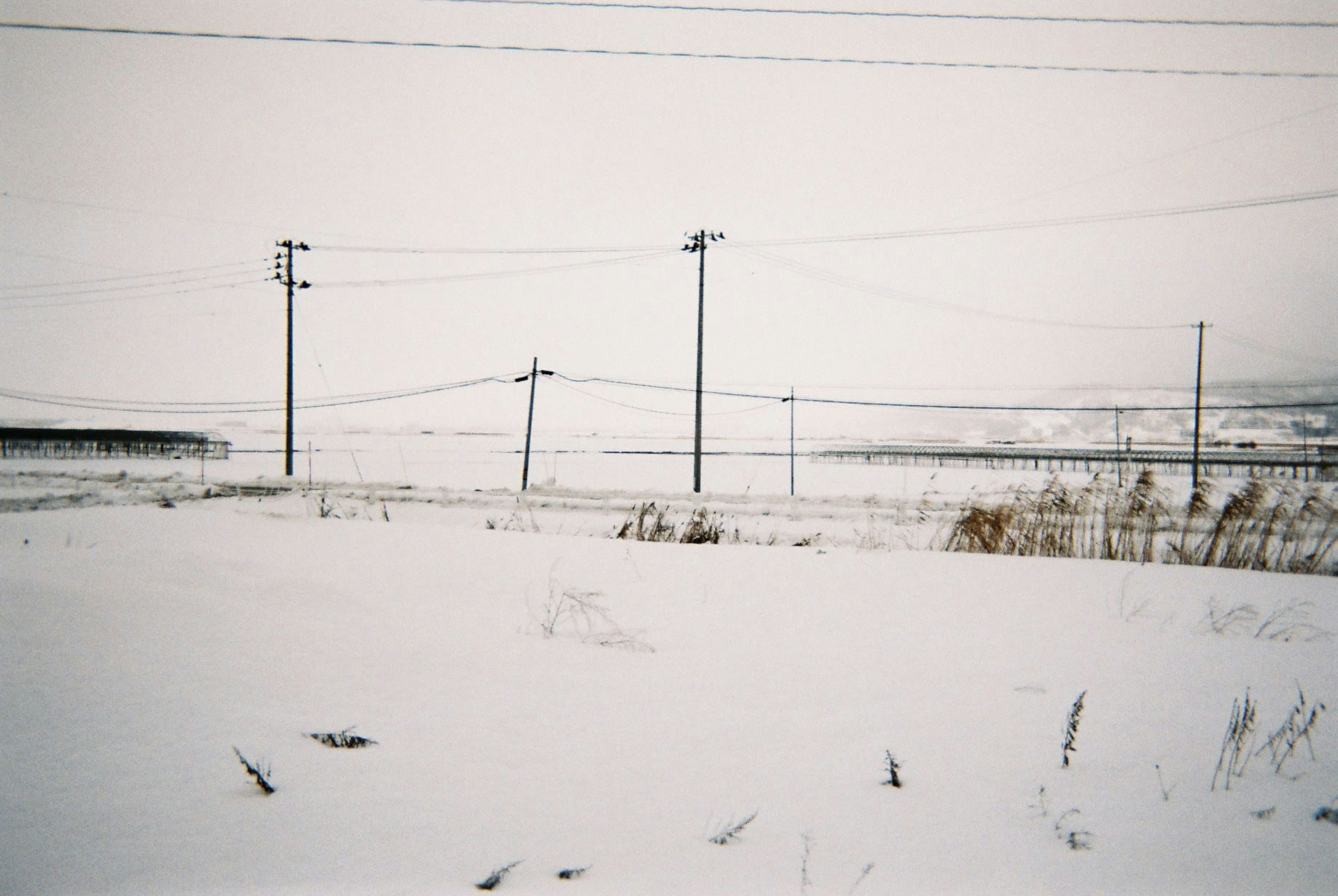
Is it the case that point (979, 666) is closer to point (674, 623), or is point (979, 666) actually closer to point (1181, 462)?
point (674, 623)

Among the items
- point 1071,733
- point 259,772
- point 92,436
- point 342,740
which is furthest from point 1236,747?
point 92,436

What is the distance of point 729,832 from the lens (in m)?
1.69

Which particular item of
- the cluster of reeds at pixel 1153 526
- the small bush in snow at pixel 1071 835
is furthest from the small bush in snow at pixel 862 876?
the cluster of reeds at pixel 1153 526

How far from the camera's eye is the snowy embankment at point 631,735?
155 cm

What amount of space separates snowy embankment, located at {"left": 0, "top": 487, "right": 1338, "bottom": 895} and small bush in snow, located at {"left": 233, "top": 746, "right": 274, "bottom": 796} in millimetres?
26

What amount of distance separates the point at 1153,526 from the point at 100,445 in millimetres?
49923

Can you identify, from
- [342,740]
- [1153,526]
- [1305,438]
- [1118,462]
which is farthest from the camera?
[1118,462]

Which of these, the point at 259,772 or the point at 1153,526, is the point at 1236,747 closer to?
the point at 259,772

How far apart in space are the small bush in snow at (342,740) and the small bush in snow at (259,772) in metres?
0.19

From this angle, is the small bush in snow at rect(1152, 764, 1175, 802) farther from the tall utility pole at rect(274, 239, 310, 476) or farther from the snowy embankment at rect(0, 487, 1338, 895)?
the tall utility pole at rect(274, 239, 310, 476)

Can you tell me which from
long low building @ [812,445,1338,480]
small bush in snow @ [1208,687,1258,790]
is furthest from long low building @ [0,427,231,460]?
long low building @ [812,445,1338,480]

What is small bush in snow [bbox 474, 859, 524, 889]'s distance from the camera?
1.44 metres

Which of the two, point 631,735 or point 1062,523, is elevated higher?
point 1062,523

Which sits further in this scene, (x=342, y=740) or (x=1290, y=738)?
(x=1290, y=738)
